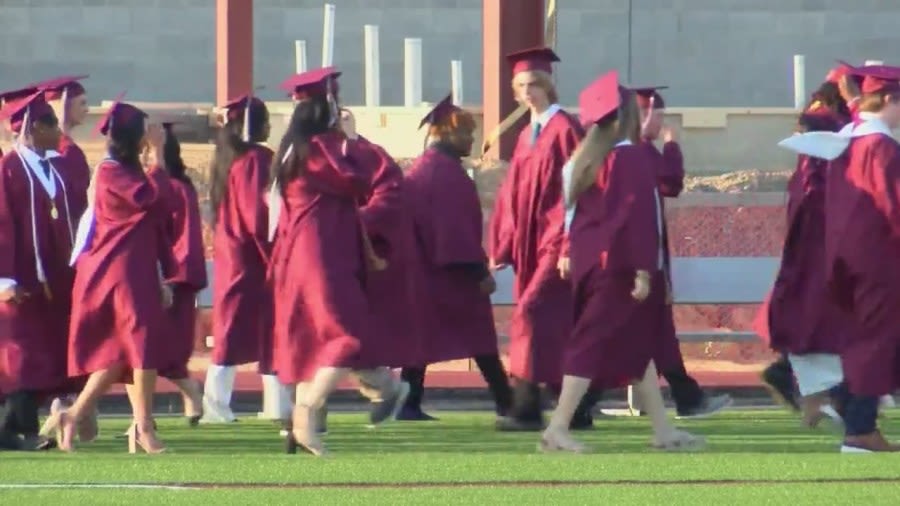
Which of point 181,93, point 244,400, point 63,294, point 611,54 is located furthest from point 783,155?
point 63,294

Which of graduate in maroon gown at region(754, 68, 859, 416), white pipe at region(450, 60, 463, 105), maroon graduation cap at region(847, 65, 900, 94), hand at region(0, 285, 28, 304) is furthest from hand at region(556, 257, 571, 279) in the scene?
white pipe at region(450, 60, 463, 105)

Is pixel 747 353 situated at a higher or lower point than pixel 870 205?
lower

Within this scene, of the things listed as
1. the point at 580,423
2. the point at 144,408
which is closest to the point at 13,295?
the point at 144,408

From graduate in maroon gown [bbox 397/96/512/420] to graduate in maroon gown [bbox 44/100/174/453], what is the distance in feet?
7.35

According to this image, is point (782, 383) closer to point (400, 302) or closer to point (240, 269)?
point (400, 302)

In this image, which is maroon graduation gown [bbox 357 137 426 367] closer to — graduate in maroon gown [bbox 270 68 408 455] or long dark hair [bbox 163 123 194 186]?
long dark hair [bbox 163 123 194 186]

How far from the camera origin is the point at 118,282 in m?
11.3

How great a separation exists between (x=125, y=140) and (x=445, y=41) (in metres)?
19.4

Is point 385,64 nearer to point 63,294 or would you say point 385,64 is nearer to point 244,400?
point 244,400

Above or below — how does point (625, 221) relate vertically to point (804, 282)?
above

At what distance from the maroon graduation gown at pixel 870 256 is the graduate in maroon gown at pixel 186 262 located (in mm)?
3695

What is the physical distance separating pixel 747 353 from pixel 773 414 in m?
4.76

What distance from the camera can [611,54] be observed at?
30438 mm

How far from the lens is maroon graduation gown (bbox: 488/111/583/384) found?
1212 cm
